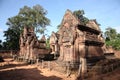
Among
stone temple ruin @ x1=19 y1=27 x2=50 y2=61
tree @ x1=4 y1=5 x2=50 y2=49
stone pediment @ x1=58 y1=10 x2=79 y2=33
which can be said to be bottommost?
stone temple ruin @ x1=19 y1=27 x2=50 y2=61

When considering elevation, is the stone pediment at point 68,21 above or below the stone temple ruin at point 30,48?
above

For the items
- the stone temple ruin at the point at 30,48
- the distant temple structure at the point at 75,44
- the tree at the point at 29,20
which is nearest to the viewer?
the distant temple structure at the point at 75,44

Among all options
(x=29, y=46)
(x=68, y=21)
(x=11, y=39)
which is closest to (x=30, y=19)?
(x=11, y=39)

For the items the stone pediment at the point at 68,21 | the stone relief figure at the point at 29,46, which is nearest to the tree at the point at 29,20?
the stone relief figure at the point at 29,46

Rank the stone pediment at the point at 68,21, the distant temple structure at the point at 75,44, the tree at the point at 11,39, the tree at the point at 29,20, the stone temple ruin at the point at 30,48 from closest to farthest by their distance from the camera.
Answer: the distant temple structure at the point at 75,44 → the stone pediment at the point at 68,21 → the stone temple ruin at the point at 30,48 → the tree at the point at 11,39 → the tree at the point at 29,20

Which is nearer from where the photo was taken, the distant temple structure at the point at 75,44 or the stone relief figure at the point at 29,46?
the distant temple structure at the point at 75,44

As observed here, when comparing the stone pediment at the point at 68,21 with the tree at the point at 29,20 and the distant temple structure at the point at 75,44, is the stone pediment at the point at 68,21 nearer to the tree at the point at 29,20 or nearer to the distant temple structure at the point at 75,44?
the distant temple structure at the point at 75,44

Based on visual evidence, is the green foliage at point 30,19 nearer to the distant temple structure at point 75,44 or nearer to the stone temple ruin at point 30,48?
the stone temple ruin at point 30,48

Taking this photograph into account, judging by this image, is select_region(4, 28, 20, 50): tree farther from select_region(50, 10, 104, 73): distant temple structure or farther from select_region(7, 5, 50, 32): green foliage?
select_region(50, 10, 104, 73): distant temple structure

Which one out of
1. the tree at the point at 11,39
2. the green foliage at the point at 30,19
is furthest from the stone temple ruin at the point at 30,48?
the green foliage at the point at 30,19

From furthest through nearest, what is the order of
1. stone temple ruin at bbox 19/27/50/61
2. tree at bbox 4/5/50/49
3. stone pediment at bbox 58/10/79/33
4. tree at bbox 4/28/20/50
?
tree at bbox 4/5/50/49
tree at bbox 4/28/20/50
stone temple ruin at bbox 19/27/50/61
stone pediment at bbox 58/10/79/33

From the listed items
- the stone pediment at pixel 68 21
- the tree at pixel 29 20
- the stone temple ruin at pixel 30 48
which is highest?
the tree at pixel 29 20

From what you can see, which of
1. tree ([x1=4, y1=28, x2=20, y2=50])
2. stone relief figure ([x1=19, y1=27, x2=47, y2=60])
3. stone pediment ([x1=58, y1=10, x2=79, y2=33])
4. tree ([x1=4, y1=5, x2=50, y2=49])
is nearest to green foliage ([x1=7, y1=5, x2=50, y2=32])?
tree ([x1=4, y1=5, x2=50, y2=49])

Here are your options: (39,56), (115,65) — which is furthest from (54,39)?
(115,65)
